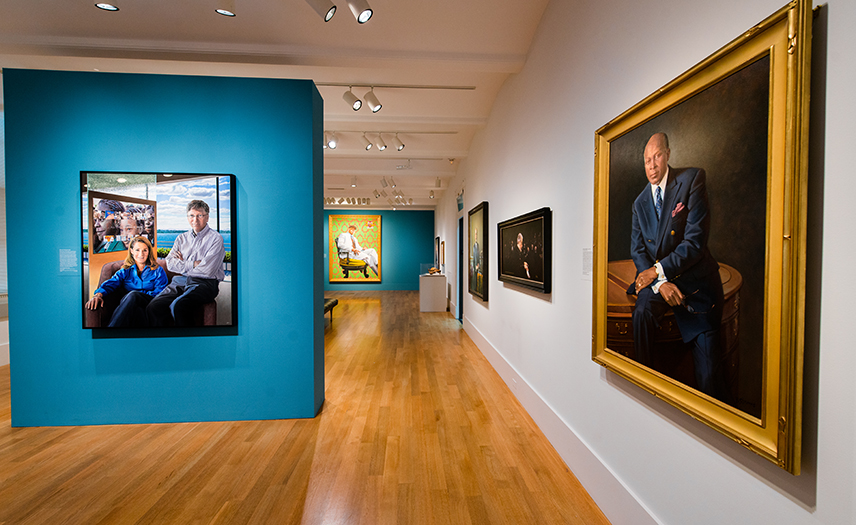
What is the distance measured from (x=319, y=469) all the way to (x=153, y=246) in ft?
7.55

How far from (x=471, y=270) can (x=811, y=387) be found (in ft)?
17.7

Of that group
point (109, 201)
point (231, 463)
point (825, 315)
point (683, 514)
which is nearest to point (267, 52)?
point (109, 201)

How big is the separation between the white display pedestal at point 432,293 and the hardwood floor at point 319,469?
5.82 meters

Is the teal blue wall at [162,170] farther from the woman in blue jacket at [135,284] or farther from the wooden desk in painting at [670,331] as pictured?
the wooden desk in painting at [670,331]

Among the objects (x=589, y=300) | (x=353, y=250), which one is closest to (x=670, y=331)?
(x=589, y=300)

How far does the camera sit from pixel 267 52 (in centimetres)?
341

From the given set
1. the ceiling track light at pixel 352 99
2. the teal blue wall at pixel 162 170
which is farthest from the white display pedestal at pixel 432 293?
the teal blue wall at pixel 162 170

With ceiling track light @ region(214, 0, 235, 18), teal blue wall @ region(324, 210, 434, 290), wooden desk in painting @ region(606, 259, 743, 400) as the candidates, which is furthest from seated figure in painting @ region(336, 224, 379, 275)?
wooden desk in painting @ region(606, 259, 743, 400)

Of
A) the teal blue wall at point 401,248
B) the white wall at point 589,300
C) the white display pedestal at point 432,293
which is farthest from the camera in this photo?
the teal blue wall at point 401,248

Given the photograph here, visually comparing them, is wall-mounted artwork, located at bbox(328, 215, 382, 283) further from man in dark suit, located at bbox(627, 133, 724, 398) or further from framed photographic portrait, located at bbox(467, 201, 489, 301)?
man in dark suit, located at bbox(627, 133, 724, 398)

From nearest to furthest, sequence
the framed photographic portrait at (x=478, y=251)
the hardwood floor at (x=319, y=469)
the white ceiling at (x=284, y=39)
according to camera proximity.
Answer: the hardwood floor at (x=319, y=469) → the white ceiling at (x=284, y=39) → the framed photographic portrait at (x=478, y=251)

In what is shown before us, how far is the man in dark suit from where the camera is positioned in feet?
4.36

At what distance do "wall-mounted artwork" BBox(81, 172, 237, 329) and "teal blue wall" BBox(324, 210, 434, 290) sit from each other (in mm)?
11709

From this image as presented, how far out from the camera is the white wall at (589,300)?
98 cm
